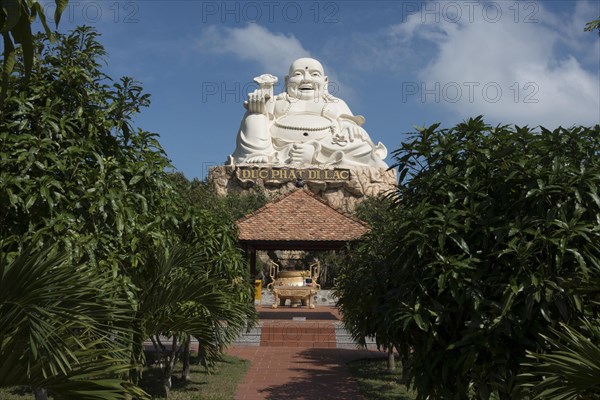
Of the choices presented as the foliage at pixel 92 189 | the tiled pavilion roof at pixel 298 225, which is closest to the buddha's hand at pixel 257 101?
the tiled pavilion roof at pixel 298 225

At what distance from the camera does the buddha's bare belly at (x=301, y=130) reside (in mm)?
32125

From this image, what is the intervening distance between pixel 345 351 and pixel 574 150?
9.24 metres

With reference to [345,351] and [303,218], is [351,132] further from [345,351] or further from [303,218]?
[345,351]

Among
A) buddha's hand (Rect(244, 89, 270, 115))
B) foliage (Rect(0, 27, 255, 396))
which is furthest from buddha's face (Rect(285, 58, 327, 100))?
foliage (Rect(0, 27, 255, 396))

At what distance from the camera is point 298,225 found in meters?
16.6

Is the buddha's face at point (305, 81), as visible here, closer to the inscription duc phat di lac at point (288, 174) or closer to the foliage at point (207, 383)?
the inscription duc phat di lac at point (288, 174)

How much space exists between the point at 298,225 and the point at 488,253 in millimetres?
12161

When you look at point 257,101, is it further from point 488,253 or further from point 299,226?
point 488,253

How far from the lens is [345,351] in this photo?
13102 millimetres

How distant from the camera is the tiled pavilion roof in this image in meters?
16.2

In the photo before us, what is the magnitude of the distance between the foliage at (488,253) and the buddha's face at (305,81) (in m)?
28.5

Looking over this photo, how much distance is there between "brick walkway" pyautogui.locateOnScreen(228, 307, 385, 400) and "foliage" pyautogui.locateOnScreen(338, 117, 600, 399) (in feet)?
13.5

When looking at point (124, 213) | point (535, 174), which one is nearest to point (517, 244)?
point (535, 174)

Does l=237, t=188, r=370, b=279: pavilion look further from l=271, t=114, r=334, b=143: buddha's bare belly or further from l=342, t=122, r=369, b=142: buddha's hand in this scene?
l=342, t=122, r=369, b=142: buddha's hand
